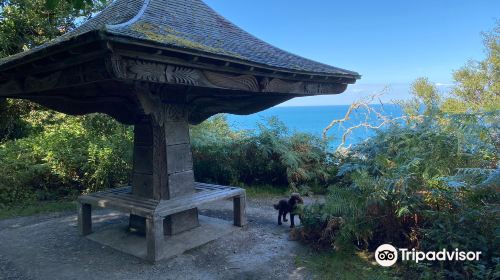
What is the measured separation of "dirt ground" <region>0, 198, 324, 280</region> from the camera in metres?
3.84

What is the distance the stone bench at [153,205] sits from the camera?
13.3ft

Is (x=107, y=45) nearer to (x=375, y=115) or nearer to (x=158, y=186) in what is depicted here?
(x=158, y=186)

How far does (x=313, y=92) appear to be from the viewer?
5.12m

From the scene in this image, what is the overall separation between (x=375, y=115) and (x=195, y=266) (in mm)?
11395

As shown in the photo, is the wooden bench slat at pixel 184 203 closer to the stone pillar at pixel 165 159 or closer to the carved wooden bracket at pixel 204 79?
the stone pillar at pixel 165 159

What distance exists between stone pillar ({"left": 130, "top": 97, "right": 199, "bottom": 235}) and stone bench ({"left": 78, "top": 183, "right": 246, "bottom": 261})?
18 cm

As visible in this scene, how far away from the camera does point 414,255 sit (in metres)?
3.65

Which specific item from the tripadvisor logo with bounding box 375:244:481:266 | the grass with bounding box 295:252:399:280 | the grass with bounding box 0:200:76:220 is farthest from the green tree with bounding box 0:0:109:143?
the tripadvisor logo with bounding box 375:244:481:266

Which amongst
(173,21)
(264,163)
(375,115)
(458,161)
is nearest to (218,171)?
(264,163)

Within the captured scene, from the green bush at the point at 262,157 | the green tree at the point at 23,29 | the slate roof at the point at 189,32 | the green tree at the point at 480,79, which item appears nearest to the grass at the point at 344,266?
the slate roof at the point at 189,32

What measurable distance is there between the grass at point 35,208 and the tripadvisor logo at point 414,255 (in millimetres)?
6120

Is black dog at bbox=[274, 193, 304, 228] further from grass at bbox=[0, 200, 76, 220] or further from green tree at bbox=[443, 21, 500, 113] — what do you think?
green tree at bbox=[443, 21, 500, 113]

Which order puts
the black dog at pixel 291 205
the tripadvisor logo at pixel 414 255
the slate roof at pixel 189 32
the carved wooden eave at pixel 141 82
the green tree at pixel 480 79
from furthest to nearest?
the green tree at pixel 480 79 → the black dog at pixel 291 205 → the tripadvisor logo at pixel 414 255 → the slate roof at pixel 189 32 → the carved wooden eave at pixel 141 82

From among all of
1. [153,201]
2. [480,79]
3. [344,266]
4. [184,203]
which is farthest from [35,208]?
[480,79]
